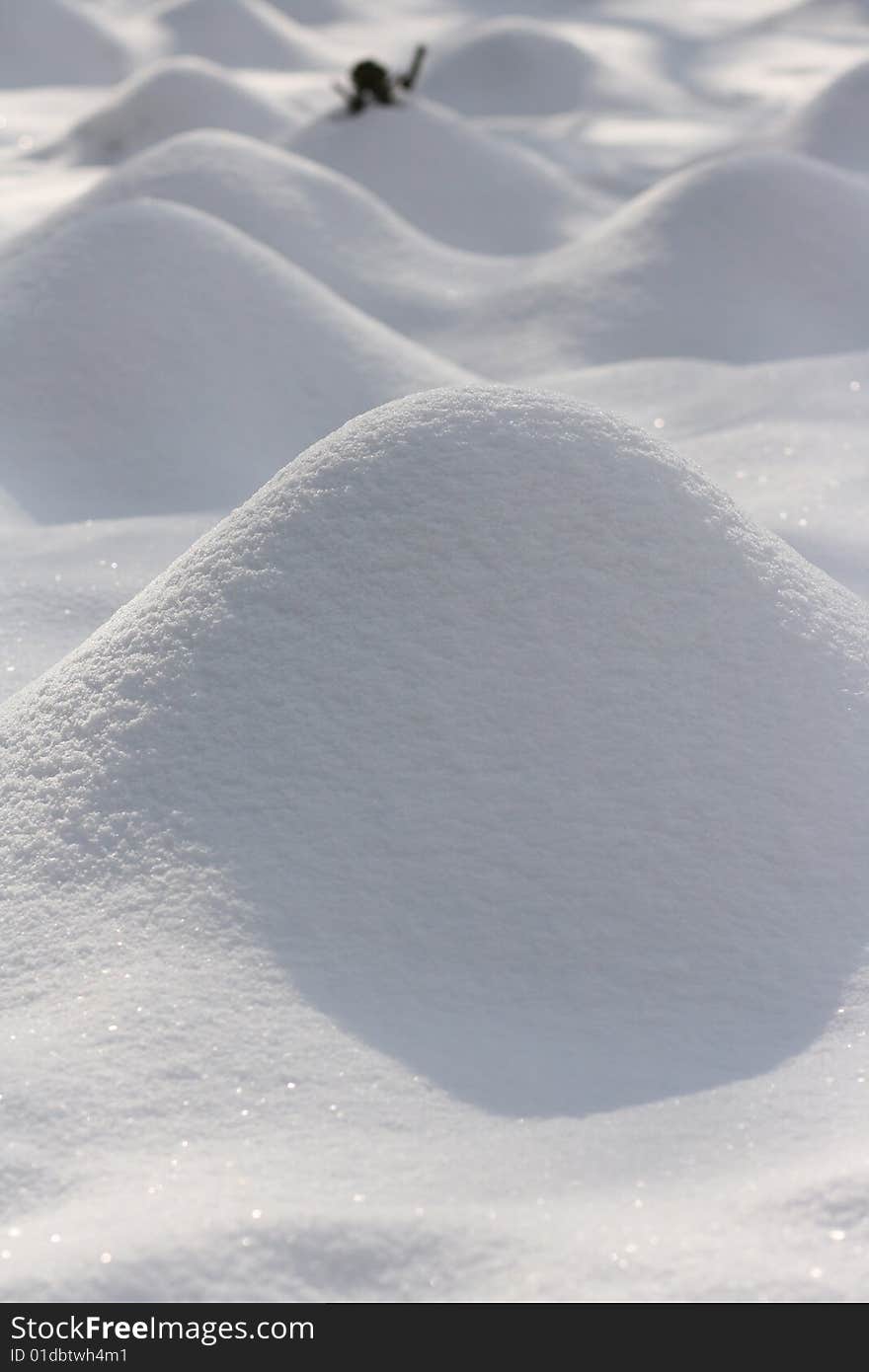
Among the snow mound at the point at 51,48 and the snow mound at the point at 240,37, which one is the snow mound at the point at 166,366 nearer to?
the snow mound at the point at 51,48

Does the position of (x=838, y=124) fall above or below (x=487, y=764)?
above

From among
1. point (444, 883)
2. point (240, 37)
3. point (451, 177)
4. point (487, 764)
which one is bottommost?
point (444, 883)

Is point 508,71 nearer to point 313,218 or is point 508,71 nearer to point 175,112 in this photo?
point 175,112

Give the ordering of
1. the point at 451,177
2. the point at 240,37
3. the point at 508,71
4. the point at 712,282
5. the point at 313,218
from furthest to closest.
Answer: the point at 240,37 < the point at 508,71 < the point at 451,177 < the point at 313,218 < the point at 712,282

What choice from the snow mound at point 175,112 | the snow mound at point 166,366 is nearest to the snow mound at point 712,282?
the snow mound at point 166,366

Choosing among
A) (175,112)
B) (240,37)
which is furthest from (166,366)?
(240,37)

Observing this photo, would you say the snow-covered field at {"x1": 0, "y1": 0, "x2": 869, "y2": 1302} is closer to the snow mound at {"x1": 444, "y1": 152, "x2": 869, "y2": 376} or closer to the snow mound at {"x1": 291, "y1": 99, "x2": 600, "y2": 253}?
the snow mound at {"x1": 444, "y1": 152, "x2": 869, "y2": 376}

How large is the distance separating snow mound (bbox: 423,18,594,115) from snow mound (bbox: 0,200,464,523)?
196 inches

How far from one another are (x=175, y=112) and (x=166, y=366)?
3802mm

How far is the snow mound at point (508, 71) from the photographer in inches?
340

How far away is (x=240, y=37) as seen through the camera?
375 inches

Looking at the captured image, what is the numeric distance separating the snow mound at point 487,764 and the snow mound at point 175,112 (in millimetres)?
5452

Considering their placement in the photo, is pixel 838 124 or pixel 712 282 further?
pixel 838 124

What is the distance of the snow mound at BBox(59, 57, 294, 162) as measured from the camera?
7078mm
